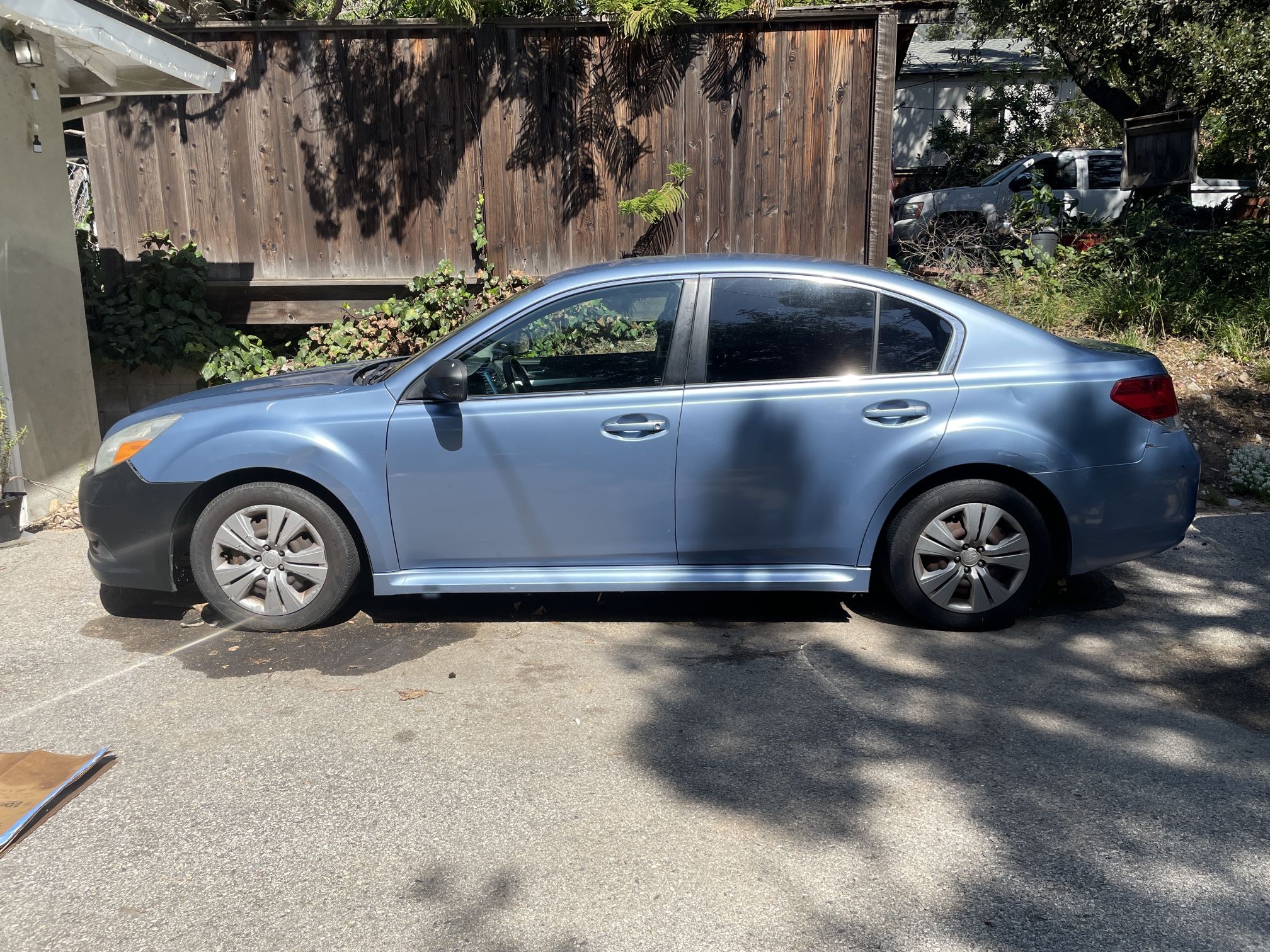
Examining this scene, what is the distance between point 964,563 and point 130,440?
387 centimetres

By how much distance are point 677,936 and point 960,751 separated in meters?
1.47

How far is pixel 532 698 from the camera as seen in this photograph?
169 inches

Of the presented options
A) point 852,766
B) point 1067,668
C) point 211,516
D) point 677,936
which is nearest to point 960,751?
point 852,766

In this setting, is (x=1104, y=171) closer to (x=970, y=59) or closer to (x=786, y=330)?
(x=970, y=59)

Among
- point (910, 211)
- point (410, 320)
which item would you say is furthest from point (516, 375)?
point (910, 211)

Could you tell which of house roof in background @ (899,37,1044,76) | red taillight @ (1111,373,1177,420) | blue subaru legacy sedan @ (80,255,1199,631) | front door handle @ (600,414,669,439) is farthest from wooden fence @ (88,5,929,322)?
house roof in background @ (899,37,1044,76)

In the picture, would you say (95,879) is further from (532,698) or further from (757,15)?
(757,15)

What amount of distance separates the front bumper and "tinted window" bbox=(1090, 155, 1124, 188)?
605 inches

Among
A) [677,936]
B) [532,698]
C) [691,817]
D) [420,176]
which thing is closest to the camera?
[677,936]

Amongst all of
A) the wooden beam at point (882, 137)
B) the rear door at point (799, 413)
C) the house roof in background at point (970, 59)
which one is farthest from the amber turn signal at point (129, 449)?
the house roof in background at point (970, 59)

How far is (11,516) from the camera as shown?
6.55 m

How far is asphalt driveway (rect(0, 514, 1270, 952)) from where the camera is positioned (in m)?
2.93

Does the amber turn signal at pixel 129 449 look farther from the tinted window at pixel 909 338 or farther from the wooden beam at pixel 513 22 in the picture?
the wooden beam at pixel 513 22

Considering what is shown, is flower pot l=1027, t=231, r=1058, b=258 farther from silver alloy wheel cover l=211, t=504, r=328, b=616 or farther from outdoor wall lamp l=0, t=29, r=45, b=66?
outdoor wall lamp l=0, t=29, r=45, b=66
